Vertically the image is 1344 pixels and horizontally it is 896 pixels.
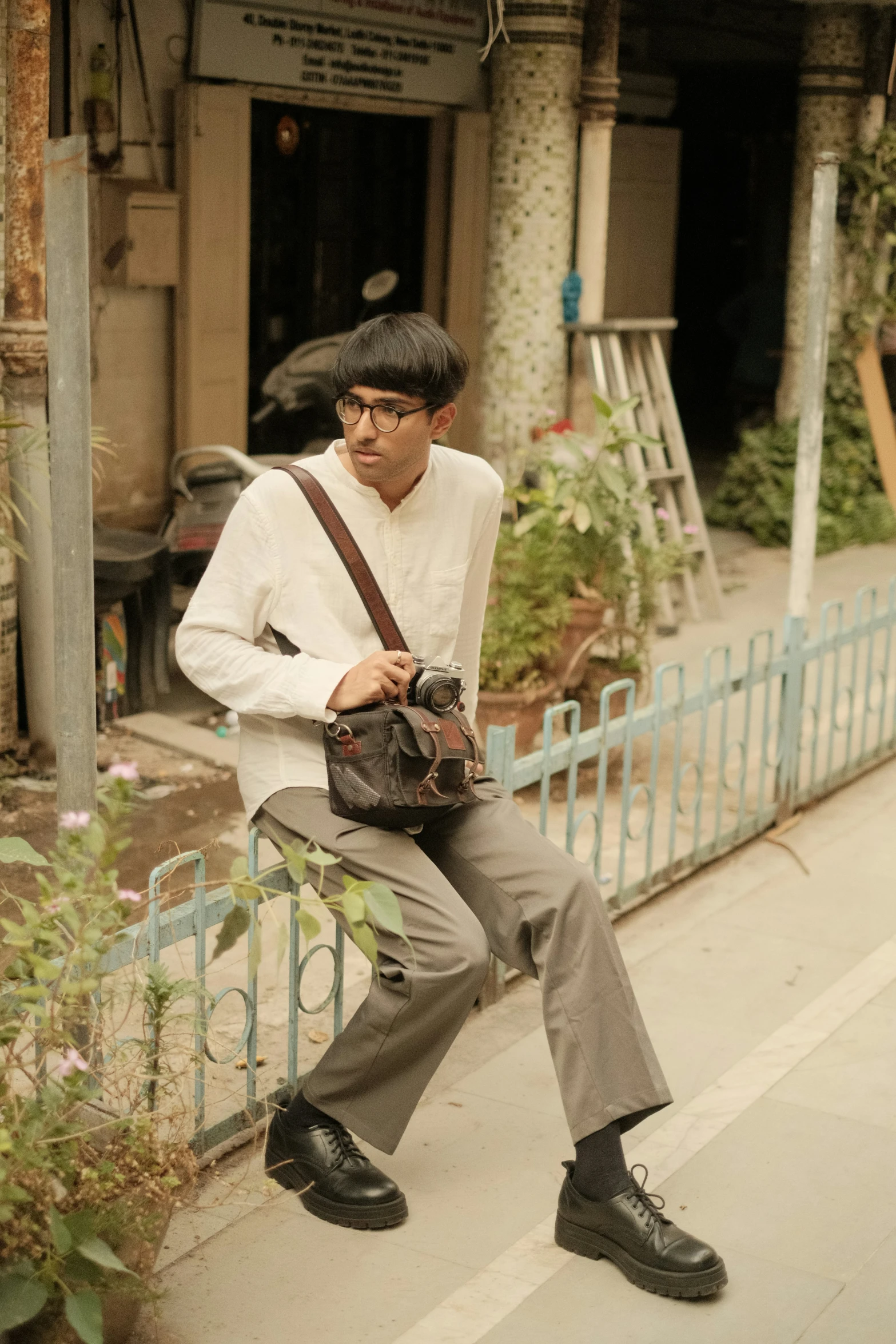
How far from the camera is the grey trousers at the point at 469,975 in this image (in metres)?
2.99

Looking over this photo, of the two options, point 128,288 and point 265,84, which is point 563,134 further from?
point 128,288

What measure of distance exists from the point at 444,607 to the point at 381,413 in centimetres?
43

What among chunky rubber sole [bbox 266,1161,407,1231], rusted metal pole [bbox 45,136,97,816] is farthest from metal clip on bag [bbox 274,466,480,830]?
chunky rubber sole [bbox 266,1161,407,1231]

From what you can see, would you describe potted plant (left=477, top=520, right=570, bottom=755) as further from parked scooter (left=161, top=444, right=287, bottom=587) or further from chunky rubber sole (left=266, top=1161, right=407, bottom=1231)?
chunky rubber sole (left=266, top=1161, right=407, bottom=1231)

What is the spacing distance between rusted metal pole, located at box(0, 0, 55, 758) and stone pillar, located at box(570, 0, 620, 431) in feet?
12.6

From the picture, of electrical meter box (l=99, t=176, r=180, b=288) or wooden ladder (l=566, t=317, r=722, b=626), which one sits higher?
electrical meter box (l=99, t=176, r=180, b=288)

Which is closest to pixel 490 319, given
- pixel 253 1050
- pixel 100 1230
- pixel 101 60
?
pixel 101 60

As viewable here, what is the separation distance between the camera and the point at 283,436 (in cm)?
908

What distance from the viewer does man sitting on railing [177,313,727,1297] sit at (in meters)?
2.99

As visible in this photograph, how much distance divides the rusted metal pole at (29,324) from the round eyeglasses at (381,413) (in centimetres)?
206

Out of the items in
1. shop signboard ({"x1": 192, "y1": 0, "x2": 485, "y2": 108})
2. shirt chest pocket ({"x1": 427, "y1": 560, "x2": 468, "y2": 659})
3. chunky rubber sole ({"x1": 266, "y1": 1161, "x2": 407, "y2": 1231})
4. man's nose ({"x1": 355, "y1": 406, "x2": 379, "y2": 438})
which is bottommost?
chunky rubber sole ({"x1": 266, "y1": 1161, "x2": 407, "y2": 1231})

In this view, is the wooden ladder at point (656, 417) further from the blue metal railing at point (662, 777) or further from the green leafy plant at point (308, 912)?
the green leafy plant at point (308, 912)

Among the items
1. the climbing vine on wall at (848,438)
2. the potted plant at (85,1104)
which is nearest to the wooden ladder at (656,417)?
the climbing vine on wall at (848,438)

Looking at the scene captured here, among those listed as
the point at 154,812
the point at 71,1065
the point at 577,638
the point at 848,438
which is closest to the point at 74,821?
the point at 71,1065
